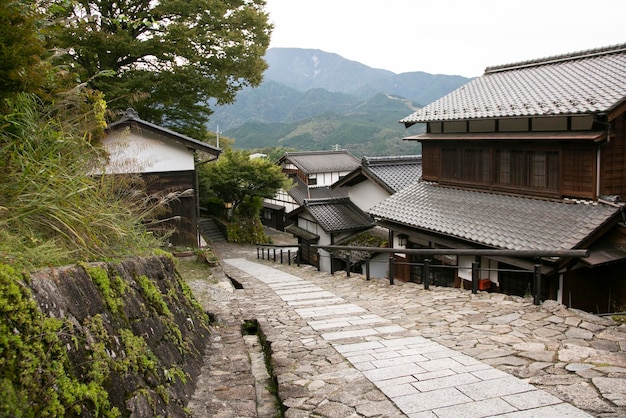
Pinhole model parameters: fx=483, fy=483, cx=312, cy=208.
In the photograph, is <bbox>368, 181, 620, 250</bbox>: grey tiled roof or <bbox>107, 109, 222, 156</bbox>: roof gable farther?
<bbox>107, 109, 222, 156</bbox>: roof gable

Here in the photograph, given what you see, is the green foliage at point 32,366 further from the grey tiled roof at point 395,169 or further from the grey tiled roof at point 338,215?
the grey tiled roof at point 338,215

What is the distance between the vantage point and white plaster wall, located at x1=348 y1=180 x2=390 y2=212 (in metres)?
20.7

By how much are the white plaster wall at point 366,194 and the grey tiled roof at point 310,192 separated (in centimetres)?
1620

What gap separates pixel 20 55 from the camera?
12.9 feet

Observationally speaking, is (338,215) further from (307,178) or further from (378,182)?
(307,178)

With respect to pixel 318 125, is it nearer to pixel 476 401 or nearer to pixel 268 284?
pixel 268 284

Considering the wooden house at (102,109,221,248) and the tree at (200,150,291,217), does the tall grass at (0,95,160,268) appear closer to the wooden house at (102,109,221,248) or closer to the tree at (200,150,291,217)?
the wooden house at (102,109,221,248)

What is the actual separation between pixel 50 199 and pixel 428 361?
155 inches

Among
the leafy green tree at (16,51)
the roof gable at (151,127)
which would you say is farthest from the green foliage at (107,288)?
the roof gable at (151,127)

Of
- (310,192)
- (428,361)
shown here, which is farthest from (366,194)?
(310,192)

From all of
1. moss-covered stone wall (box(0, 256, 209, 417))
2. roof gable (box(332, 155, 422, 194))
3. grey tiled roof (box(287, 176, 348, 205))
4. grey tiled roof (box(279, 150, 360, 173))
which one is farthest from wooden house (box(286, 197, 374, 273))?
grey tiled roof (box(279, 150, 360, 173))

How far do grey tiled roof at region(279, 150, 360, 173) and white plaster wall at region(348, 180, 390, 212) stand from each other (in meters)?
18.3

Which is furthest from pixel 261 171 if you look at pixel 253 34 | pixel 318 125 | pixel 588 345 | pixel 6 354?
pixel 318 125

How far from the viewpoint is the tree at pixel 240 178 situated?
31.1 meters
